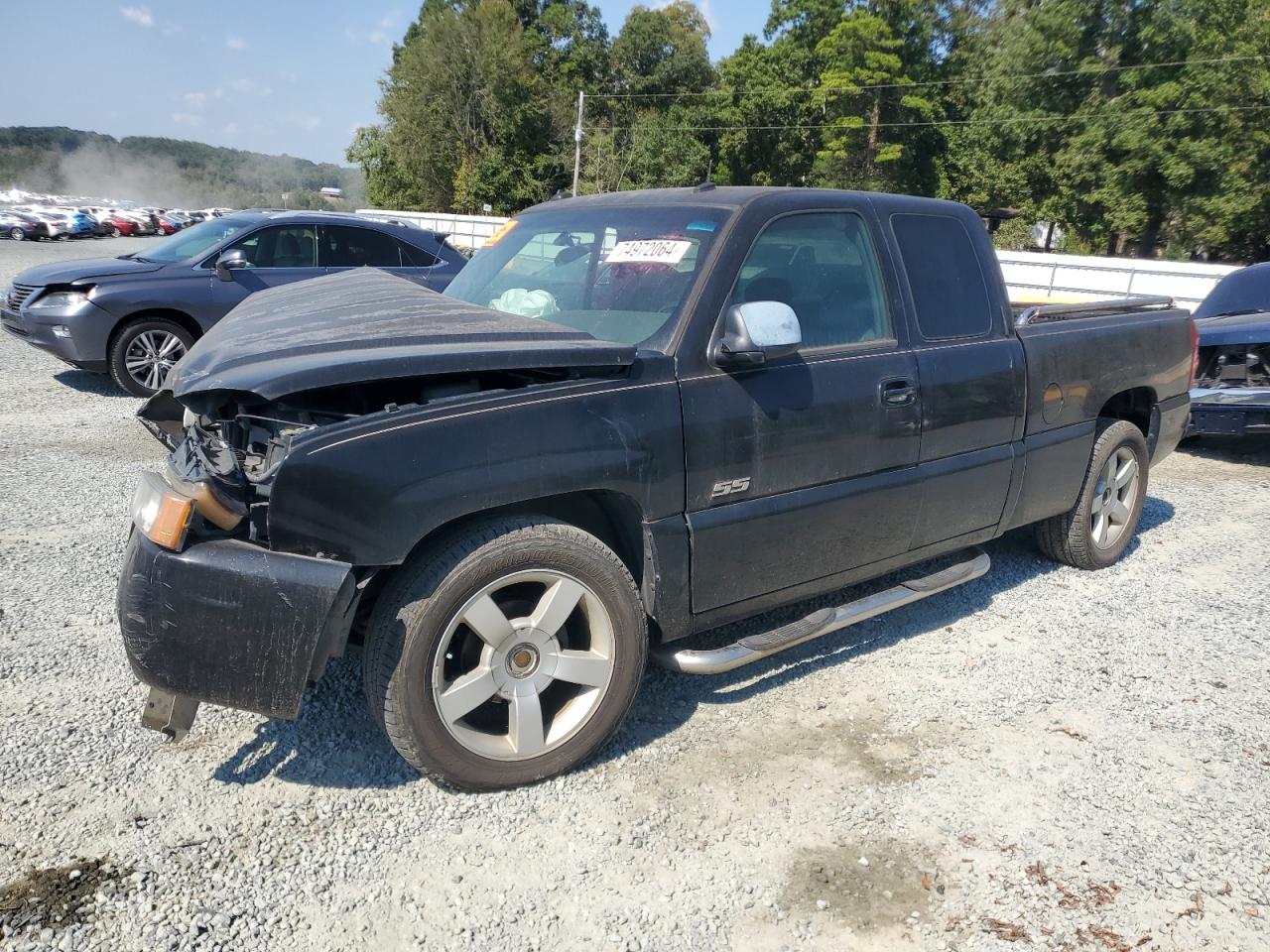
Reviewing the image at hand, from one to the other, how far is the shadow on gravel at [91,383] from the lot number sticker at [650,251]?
263 inches

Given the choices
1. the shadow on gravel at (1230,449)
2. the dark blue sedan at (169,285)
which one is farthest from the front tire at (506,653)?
the shadow on gravel at (1230,449)

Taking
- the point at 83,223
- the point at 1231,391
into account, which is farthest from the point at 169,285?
the point at 83,223

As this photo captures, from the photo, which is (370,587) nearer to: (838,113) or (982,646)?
(982,646)

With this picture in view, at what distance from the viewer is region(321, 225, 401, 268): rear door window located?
9.43 meters

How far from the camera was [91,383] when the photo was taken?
9.34 metres

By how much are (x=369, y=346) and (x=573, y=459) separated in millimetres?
712

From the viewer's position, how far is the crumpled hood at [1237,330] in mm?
7566

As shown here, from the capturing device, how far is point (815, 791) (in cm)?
315

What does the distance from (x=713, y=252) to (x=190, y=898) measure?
2.59 m

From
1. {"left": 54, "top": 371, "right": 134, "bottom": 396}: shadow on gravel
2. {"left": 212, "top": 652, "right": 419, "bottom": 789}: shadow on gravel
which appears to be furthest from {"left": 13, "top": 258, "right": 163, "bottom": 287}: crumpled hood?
{"left": 212, "top": 652, "right": 419, "bottom": 789}: shadow on gravel

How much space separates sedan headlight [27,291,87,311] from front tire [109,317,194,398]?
42cm

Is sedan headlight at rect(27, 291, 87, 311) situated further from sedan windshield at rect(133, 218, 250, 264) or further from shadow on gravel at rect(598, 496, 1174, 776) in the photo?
shadow on gravel at rect(598, 496, 1174, 776)

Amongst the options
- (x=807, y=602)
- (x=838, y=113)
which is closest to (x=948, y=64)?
(x=838, y=113)

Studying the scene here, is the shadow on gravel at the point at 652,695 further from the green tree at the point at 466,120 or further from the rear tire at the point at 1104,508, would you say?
the green tree at the point at 466,120
